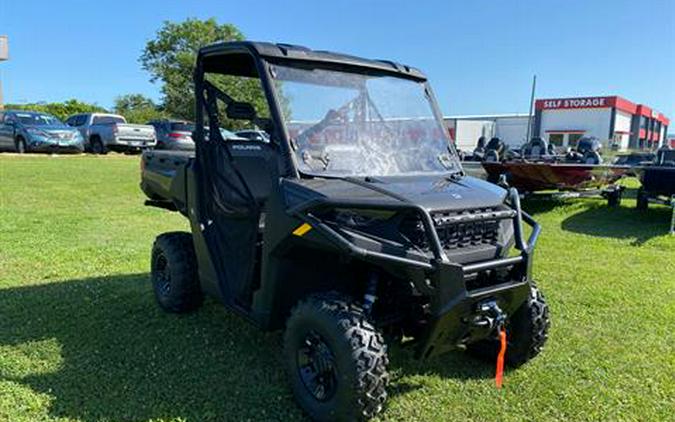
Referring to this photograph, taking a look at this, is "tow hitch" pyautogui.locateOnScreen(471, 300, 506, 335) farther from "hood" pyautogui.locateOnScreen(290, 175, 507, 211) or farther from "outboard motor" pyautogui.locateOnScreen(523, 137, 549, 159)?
"outboard motor" pyautogui.locateOnScreen(523, 137, 549, 159)

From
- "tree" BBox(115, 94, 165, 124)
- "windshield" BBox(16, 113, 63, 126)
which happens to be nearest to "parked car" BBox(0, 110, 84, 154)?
"windshield" BBox(16, 113, 63, 126)

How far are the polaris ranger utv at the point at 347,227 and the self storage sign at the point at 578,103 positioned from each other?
56465 millimetres

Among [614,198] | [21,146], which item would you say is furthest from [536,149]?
[21,146]

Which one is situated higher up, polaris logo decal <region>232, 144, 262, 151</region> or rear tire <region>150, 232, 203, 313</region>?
polaris logo decal <region>232, 144, 262, 151</region>

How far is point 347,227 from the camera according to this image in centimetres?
268

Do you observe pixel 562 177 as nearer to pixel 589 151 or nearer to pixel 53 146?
pixel 589 151

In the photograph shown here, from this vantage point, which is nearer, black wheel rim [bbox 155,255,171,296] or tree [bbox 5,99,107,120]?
black wheel rim [bbox 155,255,171,296]

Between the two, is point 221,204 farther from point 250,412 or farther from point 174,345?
point 250,412

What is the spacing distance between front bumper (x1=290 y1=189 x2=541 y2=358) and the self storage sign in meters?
57.1

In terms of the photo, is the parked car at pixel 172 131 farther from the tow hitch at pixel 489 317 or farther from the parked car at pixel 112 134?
the tow hitch at pixel 489 317

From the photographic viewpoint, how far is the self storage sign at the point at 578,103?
53.3 metres

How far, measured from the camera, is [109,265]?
5.69m

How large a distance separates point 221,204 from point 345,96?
115 cm

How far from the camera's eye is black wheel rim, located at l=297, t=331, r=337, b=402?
111 inches
